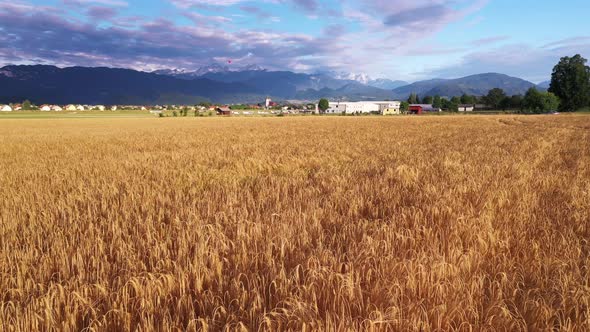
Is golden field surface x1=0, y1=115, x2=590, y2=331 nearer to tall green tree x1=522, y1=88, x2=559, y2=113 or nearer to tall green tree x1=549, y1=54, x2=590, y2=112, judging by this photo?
tall green tree x1=522, y1=88, x2=559, y2=113

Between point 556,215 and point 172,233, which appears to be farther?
point 556,215

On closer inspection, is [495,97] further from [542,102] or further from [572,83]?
[542,102]

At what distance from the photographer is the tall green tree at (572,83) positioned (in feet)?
375

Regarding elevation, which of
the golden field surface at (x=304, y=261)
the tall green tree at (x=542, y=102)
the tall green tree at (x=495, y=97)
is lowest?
the golden field surface at (x=304, y=261)

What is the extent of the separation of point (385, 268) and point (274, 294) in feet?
2.88

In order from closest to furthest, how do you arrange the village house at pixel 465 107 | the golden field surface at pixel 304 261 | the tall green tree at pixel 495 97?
the golden field surface at pixel 304 261, the tall green tree at pixel 495 97, the village house at pixel 465 107

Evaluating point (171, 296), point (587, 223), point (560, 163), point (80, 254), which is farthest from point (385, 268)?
point (560, 163)

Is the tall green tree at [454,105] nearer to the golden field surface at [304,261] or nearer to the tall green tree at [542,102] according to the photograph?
the tall green tree at [542,102]

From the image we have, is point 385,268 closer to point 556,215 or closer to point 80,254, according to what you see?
point 80,254

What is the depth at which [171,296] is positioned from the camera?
234 cm

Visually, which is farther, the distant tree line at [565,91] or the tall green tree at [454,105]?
the tall green tree at [454,105]

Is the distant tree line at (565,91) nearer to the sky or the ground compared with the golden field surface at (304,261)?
nearer to the sky

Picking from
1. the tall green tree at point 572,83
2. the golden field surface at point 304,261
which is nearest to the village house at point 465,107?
the tall green tree at point 572,83

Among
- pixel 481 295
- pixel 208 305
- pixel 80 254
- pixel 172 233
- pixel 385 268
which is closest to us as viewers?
pixel 208 305
